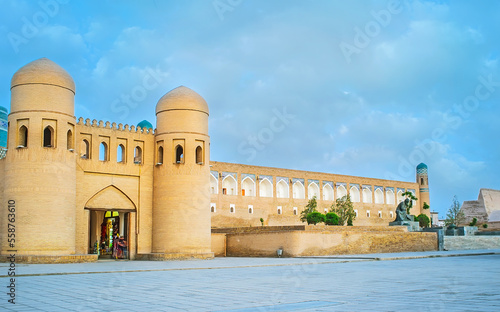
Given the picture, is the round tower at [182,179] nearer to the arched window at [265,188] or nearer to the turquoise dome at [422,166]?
the arched window at [265,188]

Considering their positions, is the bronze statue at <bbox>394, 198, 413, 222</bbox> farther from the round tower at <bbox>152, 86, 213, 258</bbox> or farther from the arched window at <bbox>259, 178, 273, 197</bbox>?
the arched window at <bbox>259, 178, 273, 197</bbox>

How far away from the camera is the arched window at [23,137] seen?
15603 mm

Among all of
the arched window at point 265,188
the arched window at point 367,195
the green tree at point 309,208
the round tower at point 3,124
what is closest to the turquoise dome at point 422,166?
the arched window at point 367,195

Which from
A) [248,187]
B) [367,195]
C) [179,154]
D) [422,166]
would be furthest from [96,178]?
[422,166]

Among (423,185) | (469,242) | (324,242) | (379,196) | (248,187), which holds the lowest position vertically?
(469,242)

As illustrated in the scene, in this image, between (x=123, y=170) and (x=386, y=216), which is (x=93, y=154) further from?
(x=386, y=216)

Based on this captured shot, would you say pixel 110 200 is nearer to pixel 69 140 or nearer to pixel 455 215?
pixel 69 140

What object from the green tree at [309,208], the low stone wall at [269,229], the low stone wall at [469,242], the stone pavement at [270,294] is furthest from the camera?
the green tree at [309,208]

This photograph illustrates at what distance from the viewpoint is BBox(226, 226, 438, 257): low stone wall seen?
1750cm

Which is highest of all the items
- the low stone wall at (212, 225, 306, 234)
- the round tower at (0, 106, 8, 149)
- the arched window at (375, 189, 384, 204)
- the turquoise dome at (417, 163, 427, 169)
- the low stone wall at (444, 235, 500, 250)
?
the round tower at (0, 106, 8, 149)

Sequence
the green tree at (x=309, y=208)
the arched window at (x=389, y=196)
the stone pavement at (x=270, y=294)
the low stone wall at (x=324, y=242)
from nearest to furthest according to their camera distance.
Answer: the stone pavement at (x=270, y=294) < the low stone wall at (x=324, y=242) < the green tree at (x=309, y=208) < the arched window at (x=389, y=196)

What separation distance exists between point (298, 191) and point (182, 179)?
2510 centimetres

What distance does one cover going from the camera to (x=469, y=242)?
2388 cm

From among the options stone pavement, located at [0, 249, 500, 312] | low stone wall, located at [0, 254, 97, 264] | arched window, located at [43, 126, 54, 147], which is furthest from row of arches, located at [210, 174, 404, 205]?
stone pavement, located at [0, 249, 500, 312]
